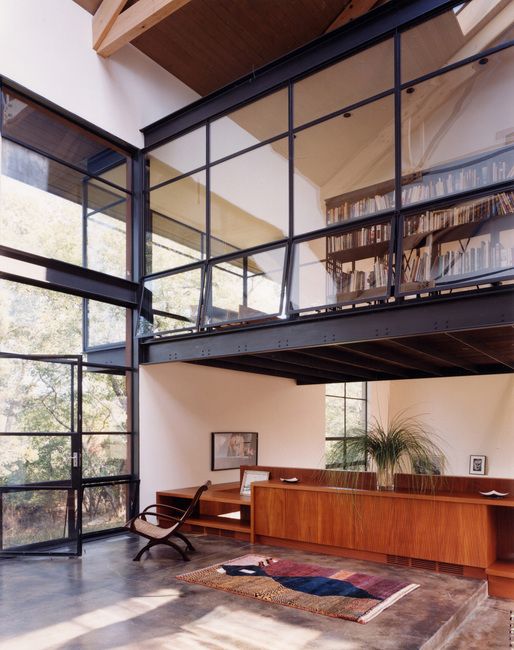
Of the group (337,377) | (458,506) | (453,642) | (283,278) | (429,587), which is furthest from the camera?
(337,377)

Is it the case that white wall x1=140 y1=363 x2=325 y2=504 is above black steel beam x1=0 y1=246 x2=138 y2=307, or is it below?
below

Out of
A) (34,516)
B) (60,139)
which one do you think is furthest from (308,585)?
(60,139)

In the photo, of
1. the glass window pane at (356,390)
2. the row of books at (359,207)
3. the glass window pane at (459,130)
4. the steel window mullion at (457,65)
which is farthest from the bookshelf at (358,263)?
the glass window pane at (356,390)

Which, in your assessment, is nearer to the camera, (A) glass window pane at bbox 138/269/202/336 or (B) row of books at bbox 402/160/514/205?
(B) row of books at bbox 402/160/514/205

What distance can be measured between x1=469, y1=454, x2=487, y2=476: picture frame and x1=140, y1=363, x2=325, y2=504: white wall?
2709 mm

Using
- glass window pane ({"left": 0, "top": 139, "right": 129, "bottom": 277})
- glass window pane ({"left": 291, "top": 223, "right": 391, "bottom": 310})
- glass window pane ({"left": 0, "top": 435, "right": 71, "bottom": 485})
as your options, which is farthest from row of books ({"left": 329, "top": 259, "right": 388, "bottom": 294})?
glass window pane ({"left": 0, "top": 435, "right": 71, "bottom": 485})

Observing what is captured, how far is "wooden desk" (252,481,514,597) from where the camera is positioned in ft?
16.7

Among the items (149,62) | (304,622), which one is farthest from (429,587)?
(149,62)

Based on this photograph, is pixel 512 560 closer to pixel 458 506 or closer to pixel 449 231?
pixel 458 506

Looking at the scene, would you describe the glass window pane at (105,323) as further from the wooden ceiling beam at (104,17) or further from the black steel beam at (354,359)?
the wooden ceiling beam at (104,17)

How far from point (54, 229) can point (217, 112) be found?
8.29ft

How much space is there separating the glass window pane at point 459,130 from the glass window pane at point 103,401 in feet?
13.7

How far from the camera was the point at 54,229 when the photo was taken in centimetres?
Result: 671

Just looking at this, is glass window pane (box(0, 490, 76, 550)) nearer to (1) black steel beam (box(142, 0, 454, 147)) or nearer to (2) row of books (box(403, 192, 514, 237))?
(2) row of books (box(403, 192, 514, 237))
